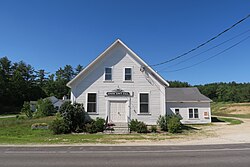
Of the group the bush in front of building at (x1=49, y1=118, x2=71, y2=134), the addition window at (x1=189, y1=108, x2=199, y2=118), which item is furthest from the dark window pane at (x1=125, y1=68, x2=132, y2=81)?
the addition window at (x1=189, y1=108, x2=199, y2=118)

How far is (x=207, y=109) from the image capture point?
27172 millimetres

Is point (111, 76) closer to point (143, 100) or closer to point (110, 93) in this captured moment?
point (110, 93)

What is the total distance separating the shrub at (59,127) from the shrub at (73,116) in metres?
0.34

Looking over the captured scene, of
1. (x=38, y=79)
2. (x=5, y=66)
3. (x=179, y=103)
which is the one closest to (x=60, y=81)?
(x=38, y=79)

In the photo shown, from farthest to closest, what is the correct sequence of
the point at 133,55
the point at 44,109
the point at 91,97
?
the point at 44,109
the point at 133,55
the point at 91,97

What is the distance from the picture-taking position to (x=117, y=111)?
19.3 m

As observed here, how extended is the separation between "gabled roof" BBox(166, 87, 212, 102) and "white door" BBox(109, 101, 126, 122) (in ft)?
34.1

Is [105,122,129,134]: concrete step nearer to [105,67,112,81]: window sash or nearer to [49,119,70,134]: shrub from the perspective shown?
[49,119,70,134]: shrub

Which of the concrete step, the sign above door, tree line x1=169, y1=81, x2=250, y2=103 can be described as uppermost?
tree line x1=169, y1=81, x2=250, y2=103

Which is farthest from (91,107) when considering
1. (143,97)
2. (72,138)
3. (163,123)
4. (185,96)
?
(185,96)

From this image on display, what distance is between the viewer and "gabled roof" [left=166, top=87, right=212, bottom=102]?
27406 millimetres

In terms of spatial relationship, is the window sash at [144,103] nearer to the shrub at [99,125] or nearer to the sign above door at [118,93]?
the sign above door at [118,93]

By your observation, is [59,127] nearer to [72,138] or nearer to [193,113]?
[72,138]

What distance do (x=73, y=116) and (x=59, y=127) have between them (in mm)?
1611
